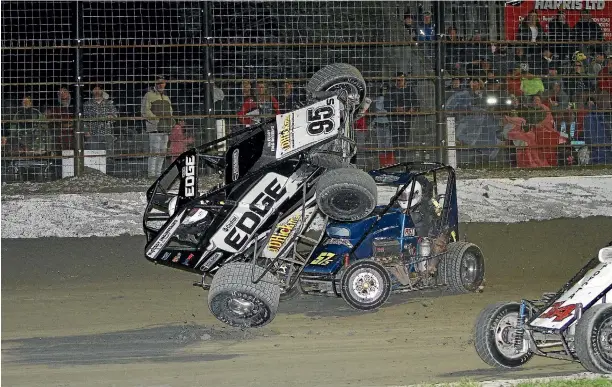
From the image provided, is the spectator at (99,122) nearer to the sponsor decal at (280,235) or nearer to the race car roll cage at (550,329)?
the sponsor decal at (280,235)

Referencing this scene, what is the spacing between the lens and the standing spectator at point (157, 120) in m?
12.6

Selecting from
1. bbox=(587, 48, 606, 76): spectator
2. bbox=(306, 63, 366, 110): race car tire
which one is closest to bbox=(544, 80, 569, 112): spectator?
bbox=(587, 48, 606, 76): spectator

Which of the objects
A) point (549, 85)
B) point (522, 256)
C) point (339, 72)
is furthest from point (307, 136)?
point (549, 85)

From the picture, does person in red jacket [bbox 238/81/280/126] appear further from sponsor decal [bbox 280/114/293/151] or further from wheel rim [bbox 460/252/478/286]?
sponsor decal [bbox 280/114/293/151]

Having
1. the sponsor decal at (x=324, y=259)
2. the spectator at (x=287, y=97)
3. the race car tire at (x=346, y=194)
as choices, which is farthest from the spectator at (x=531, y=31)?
the race car tire at (x=346, y=194)

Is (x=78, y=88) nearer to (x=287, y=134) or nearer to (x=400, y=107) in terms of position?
(x=400, y=107)

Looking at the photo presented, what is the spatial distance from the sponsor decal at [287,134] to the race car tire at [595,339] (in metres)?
3.20

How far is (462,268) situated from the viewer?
963 centimetres

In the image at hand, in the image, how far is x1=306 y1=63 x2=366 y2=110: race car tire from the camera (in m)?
8.27

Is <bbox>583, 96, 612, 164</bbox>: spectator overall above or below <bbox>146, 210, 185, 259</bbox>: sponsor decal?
above

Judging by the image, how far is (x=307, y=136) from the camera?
26.7 ft

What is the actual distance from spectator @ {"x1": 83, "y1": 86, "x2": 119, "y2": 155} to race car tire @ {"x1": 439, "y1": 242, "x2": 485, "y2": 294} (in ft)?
16.9

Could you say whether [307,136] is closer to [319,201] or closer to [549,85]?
[319,201]

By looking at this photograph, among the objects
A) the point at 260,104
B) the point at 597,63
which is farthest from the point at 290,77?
the point at 597,63
